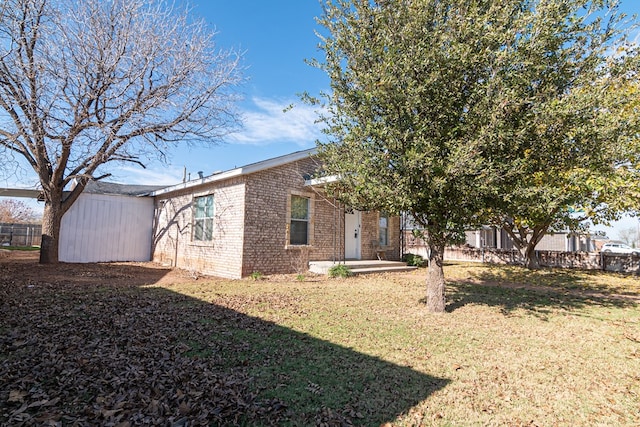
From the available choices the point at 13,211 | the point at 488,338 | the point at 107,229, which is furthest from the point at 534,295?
the point at 13,211

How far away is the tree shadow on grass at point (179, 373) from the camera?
2.66m

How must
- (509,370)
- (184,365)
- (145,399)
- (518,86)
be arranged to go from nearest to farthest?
(145,399)
(184,365)
(509,370)
(518,86)

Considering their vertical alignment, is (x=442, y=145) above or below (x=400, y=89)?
below

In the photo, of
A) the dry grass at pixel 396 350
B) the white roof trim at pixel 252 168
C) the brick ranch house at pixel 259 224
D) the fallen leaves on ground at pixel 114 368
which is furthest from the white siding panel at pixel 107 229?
the fallen leaves on ground at pixel 114 368

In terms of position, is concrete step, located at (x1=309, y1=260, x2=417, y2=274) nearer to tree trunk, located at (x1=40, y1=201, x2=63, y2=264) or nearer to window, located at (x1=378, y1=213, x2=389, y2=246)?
window, located at (x1=378, y1=213, x2=389, y2=246)

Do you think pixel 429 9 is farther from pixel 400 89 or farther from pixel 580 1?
pixel 580 1

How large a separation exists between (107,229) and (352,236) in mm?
9477

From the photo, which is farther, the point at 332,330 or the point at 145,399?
the point at 332,330

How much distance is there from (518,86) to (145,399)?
231 inches

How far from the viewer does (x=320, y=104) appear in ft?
20.8

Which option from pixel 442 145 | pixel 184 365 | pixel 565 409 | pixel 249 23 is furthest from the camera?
pixel 249 23

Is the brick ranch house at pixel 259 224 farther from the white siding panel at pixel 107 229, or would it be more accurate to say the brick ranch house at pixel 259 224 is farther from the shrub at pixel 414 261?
the shrub at pixel 414 261

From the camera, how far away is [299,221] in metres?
11.4

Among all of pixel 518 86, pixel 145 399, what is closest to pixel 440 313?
pixel 518 86
